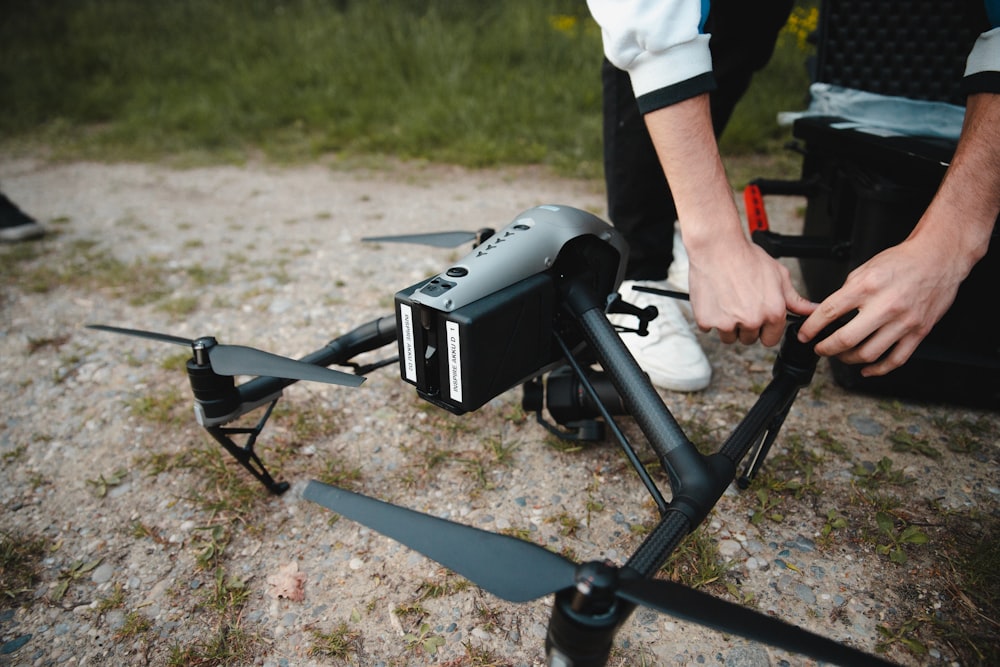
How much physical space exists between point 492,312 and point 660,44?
1.90 ft

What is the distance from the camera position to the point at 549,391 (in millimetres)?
1558

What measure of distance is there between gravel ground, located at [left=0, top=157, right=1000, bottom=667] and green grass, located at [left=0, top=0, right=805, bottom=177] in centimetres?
228

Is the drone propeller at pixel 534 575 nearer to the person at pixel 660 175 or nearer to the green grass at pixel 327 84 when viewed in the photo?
the person at pixel 660 175

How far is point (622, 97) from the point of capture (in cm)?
175

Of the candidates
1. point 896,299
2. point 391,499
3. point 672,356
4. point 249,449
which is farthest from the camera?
point 672,356

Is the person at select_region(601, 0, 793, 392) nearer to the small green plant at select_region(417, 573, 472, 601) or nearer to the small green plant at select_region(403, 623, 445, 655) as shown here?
the small green plant at select_region(417, 573, 472, 601)

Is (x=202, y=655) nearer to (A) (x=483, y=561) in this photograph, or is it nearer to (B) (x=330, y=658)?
(B) (x=330, y=658)

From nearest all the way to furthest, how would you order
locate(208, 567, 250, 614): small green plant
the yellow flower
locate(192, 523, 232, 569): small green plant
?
locate(208, 567, 250, 614): small green plant < locate(192, 523, 232, 569): small green plant < the yellow flower

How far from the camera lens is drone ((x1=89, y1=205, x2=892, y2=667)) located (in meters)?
0.81

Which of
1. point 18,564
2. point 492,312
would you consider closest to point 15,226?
point 18,564

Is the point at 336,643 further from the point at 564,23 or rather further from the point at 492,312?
the point at 564,23

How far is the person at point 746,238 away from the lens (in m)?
1.09

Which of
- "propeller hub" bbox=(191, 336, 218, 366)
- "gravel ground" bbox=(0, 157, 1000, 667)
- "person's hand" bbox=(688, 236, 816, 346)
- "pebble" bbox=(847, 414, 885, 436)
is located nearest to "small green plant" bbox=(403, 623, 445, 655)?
"gravel ground" bbox=(0, 157, 1000, 667)

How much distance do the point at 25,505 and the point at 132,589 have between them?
46cm
